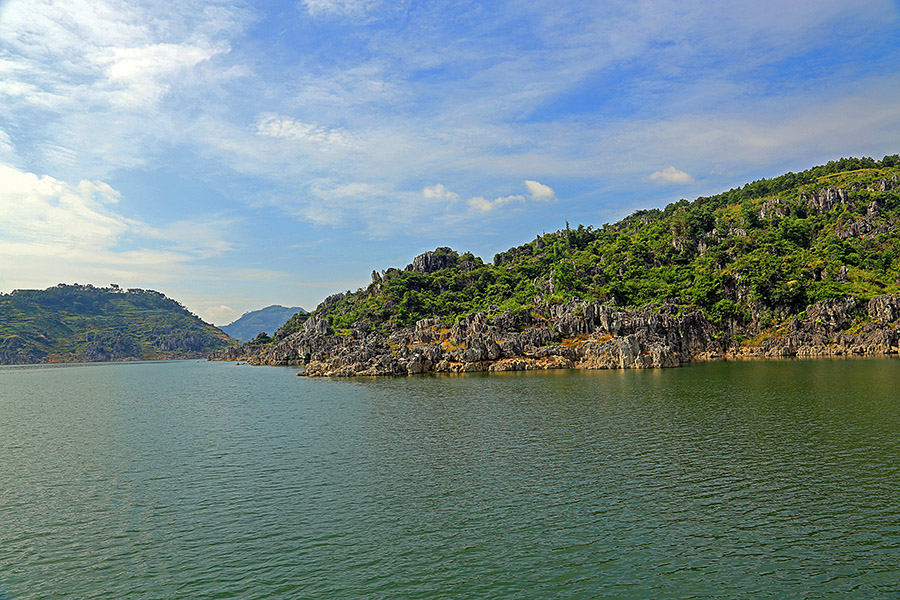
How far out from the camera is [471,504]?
34.1 m

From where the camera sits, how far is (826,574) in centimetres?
2333

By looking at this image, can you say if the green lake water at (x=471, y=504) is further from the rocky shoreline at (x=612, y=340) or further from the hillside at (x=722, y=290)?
the hillside at (x=722, y=290)

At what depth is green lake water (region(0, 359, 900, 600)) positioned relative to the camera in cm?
2441

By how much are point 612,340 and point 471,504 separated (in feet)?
374

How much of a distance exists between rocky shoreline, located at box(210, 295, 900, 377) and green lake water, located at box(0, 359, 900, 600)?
224 feet

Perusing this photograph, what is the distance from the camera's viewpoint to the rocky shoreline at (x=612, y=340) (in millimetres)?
138500

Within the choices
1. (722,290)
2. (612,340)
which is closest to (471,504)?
(612,340)

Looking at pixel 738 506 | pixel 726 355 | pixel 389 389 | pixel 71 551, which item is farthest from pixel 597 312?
pixel 71 551

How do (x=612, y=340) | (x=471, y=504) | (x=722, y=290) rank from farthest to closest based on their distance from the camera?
(x=722, y=290) < (x=612, y=340) < (x=471, y=504)

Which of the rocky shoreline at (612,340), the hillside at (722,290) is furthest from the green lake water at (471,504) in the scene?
the hillside at (722,290)

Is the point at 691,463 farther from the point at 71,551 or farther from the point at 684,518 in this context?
the point at 71,551

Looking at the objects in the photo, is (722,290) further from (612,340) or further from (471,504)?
(471,504)

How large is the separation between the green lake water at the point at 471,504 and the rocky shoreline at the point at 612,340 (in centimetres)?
6813

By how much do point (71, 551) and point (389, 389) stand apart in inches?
3000
